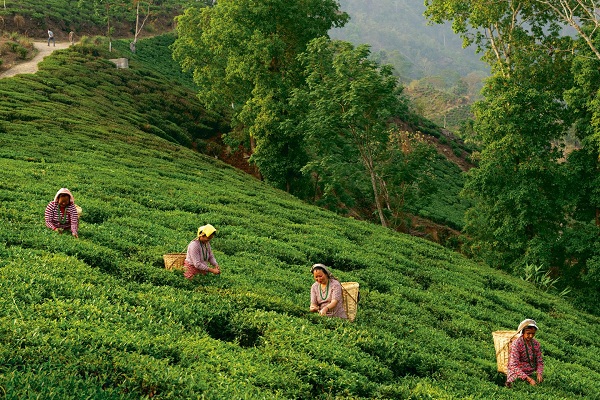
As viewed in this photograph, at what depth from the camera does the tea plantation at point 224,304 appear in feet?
25.3

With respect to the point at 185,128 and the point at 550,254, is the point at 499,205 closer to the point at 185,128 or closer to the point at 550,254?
the point at 550,254

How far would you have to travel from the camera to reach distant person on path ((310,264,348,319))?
38.8 ft

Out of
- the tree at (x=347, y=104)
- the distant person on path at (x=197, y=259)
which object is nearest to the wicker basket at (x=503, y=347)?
the distant person on path at (x=197, y=259)

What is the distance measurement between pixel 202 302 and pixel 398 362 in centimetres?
433

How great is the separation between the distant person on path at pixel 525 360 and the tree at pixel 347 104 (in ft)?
68.5

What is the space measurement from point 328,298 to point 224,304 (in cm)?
245

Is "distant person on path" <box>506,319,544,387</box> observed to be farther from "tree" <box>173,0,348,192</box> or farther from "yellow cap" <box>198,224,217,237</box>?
"tree" <box>173,0,348,192</box>

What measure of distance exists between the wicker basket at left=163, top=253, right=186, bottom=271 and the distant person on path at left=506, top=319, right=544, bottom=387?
7988mm

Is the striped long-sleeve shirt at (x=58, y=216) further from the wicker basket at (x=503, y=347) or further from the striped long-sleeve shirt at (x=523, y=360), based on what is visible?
the striped long-sleeve shirt at (x=523, y=360)

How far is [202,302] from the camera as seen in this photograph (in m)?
11.0

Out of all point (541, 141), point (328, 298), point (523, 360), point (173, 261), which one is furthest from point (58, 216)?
point (541, 141)

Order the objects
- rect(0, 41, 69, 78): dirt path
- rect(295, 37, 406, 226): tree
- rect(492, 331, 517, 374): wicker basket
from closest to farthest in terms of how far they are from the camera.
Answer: rect(492, 331, 517, 374): wicker basket
rect(295, 37, 406, 226): tree
rect(0, 41, 69, 78): dirt path

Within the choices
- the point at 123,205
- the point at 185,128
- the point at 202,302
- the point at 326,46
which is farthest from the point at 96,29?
the point at 202,302

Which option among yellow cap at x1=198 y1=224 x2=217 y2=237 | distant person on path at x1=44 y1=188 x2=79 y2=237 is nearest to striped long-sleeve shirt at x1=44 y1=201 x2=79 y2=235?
distant person on path at x1=44 y1=188 x2=79 y2=237
